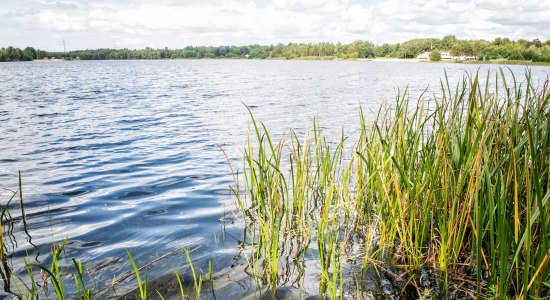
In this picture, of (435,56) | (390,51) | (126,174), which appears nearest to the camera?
(126,174)

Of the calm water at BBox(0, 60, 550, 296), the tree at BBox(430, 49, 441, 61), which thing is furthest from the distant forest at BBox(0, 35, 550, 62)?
the calm water at BBox(0, 60, 550, 296)

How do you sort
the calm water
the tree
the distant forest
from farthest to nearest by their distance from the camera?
the tree → the distant forest → the calm water

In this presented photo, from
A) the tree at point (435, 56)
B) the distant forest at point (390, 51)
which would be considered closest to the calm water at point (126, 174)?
the distant forest at point (390, 51)

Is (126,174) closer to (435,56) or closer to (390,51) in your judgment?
(435,56)

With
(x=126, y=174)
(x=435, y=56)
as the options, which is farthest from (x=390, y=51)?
(x=126, y=174)

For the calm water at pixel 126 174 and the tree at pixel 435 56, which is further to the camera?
the tree at pixel 435 56

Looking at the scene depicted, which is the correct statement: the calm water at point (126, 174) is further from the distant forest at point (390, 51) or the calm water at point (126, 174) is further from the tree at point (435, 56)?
the tree at point (435, 56)

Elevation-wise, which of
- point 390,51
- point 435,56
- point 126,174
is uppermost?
point 390,51

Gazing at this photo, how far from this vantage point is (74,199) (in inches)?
276

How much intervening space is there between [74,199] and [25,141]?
6.36 meters

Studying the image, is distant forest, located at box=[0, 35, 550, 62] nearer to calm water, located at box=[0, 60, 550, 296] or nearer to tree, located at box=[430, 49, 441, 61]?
tree, located at box=[430, 49, 441, 61]

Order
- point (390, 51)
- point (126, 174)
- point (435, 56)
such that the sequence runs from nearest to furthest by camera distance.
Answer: point (126, 174)
point (435, 56)
point (390, 51)

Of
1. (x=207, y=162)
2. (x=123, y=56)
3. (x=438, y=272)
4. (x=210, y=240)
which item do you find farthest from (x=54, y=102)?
(x=123, y=56)

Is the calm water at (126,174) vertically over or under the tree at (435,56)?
under
